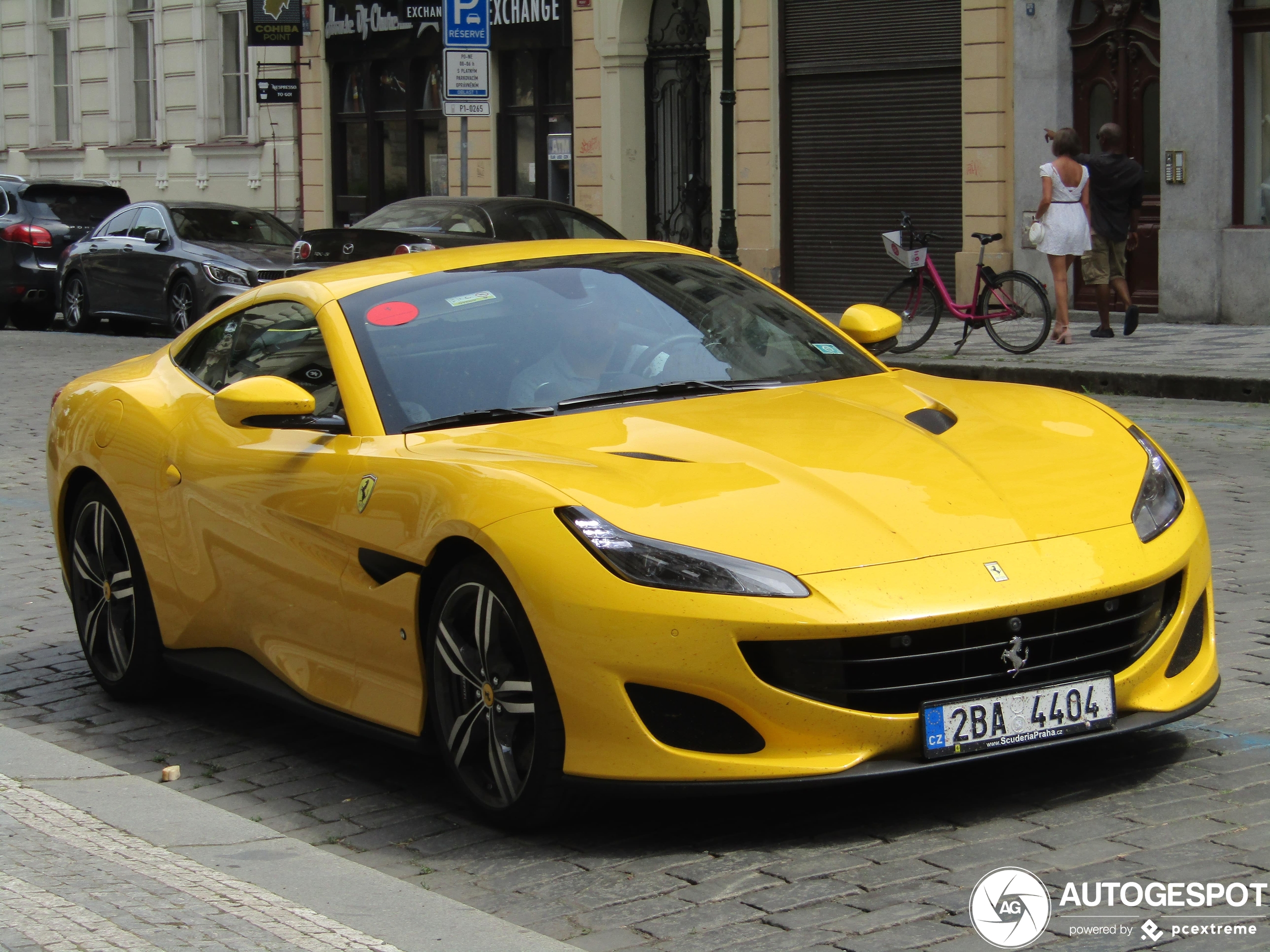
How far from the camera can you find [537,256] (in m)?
5.78

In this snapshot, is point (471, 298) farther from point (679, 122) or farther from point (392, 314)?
point (679, 122)

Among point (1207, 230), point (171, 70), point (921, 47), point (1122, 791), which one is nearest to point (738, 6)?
point (921, 47)

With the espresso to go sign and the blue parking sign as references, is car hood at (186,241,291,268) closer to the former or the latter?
the blue parking sign

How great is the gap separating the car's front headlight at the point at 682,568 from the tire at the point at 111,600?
2.31m

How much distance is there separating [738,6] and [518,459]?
1896 cm

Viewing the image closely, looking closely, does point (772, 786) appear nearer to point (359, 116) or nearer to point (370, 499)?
point (370, 499)

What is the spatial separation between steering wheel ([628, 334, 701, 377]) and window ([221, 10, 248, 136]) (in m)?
27.6

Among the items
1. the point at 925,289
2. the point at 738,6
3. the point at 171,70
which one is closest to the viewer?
the point at 925,289

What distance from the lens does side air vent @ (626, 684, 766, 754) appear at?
414 cm

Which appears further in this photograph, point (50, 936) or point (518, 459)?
point (518, 459)

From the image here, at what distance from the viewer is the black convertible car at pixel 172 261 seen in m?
20.5

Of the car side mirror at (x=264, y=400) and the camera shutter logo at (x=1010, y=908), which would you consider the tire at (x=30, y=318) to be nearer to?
the car side mirror at (x=264, y=400)

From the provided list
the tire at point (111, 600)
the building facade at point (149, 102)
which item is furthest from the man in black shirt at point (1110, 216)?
the building facade at point (149, 102)

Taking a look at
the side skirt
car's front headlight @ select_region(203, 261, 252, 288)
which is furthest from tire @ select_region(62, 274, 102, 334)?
the side skirt
